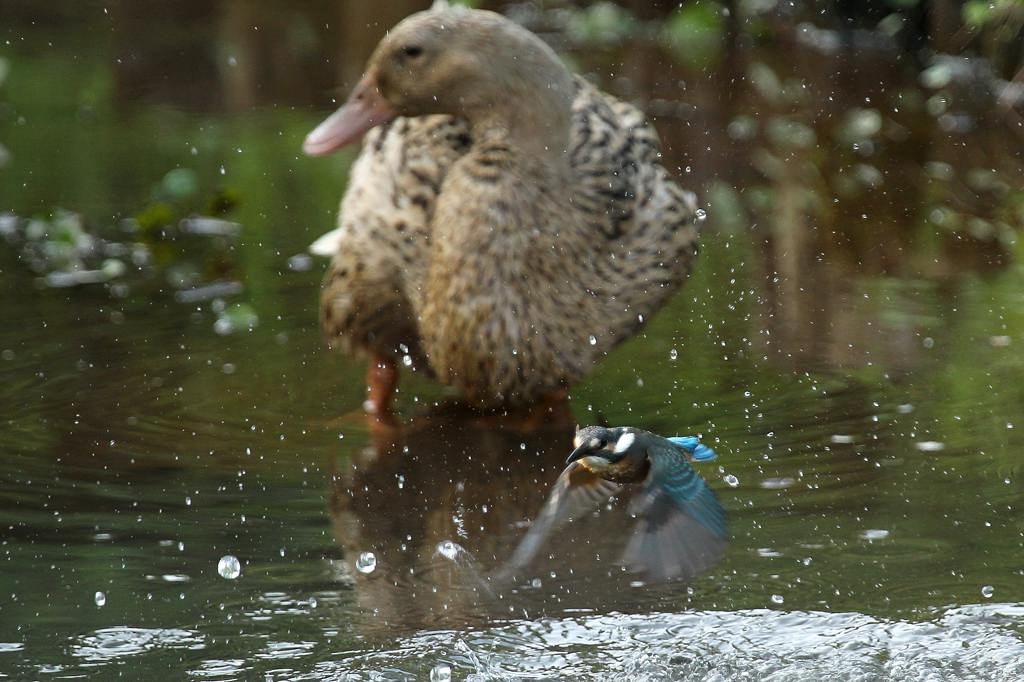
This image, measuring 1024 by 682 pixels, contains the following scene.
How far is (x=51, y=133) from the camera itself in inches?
369

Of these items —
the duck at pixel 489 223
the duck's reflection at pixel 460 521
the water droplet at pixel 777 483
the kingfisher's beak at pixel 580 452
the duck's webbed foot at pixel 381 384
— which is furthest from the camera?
the duck's webbed foot at pixel 381 384

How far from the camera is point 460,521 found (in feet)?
14.7

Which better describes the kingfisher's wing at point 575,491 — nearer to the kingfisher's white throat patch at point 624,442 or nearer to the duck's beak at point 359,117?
the kingfisher's white throat patch at point 624,442

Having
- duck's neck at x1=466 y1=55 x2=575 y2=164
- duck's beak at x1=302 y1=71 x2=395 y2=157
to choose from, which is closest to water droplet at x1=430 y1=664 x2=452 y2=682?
duck's neck at x1=466 y1=55 x2=575 y2=164

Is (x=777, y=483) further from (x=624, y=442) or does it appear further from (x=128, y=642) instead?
(x=128, y=642)

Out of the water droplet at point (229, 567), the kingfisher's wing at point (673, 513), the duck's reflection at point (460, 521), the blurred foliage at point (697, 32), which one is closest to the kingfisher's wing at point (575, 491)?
the kingfisher's wing at point (673, 513)

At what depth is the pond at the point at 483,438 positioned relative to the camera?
12.1 feet

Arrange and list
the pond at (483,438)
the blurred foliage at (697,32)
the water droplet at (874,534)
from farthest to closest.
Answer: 1. the blurred foliage at (697,32)
2. the water droplet at (874,534)
3. the pond at (483,438)

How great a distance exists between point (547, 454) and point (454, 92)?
1.16m

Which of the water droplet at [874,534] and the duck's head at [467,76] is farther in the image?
the duck's head at [467,76]

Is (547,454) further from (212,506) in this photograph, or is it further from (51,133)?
(51,133)

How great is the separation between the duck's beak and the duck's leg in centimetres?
67

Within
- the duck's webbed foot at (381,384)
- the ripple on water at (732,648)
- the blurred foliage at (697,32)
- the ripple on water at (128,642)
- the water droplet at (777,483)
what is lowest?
the ripple on water at (732,648)

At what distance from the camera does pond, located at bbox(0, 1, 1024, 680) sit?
369 centimetres
